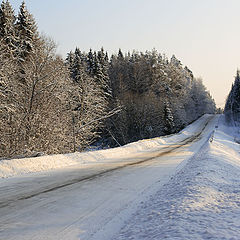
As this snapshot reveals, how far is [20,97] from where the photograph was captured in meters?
14.7

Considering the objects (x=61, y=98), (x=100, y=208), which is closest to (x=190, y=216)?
(x=100, y=208)

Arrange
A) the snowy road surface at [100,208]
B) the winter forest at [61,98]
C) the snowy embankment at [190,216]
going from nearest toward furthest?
1. the snowy embankment at [190,216]
2. the snowy road surface at [100,208]
3. the winter forest at [61,98]

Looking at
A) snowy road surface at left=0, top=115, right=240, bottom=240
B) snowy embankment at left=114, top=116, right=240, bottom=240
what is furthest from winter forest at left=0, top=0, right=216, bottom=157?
snowy embankment at left=114, top=116, right=240, bottom=240

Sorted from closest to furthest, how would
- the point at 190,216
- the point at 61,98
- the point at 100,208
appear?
the point at 190,216
the point at 100,208
the point at 61,98

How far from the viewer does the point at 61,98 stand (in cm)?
1564

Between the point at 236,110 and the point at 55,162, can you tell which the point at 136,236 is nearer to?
the point at 55,162

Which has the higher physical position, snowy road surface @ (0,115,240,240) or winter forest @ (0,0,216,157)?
winter forest @ (0,0,216,157)

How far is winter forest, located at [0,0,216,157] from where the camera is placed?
1335 centimetres

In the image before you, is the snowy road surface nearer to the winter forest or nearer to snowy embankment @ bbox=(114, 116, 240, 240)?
snowy embankment @ bbox=(114, 116, 240, 240)

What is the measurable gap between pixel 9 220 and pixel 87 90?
22.0 meters

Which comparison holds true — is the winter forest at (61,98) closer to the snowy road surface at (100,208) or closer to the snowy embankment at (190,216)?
the snowy road surface at (100,208)

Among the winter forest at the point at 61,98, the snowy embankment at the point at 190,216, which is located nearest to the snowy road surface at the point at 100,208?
the snowy embankment at the point at 190,216

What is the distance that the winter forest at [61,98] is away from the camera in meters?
13.4

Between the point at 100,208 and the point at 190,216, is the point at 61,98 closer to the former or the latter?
the point at 100,208
